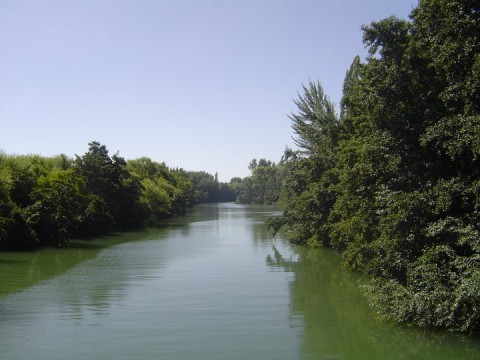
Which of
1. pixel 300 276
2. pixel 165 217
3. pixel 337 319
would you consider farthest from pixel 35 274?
pixel 165 217

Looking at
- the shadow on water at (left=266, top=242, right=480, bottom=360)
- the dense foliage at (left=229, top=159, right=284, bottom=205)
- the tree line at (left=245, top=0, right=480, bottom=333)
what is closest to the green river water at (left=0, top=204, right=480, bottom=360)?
the shadow on water at (left=266, top=242, right=480, bottom=360)

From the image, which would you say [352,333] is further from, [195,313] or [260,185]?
[260,185]

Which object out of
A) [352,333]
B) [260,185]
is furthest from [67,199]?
[260,185]

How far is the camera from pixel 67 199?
41.8 meters

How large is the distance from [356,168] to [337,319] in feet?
18.6

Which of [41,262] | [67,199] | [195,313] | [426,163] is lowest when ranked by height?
[195,313]

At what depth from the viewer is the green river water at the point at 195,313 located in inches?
545

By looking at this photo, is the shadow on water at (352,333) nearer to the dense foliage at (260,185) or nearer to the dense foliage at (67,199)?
the dense foliage at (67,199)

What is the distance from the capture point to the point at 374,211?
19484 millimetres

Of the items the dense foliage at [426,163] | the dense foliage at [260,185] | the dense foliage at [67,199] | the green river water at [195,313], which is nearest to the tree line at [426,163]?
the dense foliage at [426,163]

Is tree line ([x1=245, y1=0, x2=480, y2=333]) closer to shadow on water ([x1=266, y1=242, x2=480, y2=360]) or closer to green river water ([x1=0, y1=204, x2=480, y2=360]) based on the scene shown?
shadow on water ([x1=266, y1=242, x2=480, y2=360])

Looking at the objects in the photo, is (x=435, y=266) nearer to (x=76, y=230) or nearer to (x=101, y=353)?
(x=101, y=353)

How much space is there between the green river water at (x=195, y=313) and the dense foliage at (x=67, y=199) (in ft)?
10.7

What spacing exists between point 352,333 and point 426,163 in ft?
19.1
